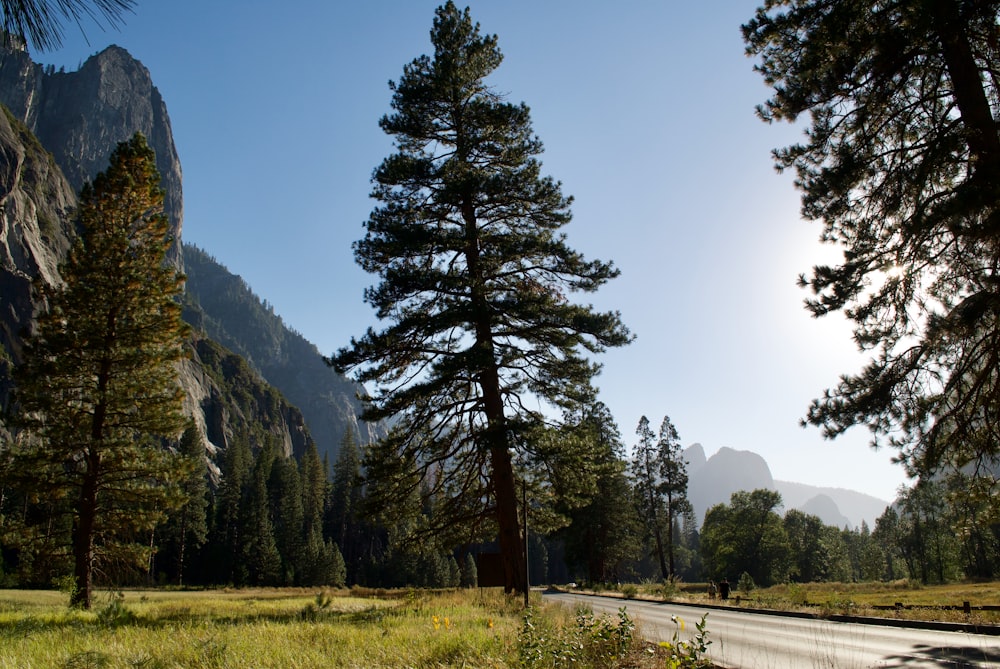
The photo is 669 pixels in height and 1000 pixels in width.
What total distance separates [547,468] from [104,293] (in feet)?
43.9

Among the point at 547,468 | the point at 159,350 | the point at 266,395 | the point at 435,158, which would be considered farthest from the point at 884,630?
the point at 266,395

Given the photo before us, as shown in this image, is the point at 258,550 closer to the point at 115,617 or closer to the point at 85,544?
the point at 85,544

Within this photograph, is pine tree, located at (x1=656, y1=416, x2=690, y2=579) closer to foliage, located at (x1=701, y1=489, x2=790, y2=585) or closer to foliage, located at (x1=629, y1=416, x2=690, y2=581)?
foliage, located at (x1=629, y1=416, x2=690, y2=581)

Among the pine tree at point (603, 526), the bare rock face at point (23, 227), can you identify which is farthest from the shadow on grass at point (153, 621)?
the bare rock face at point (23, 227)

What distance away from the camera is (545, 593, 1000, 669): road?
7.39 m

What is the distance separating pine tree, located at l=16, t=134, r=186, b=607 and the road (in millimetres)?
14316

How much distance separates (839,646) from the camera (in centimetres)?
907

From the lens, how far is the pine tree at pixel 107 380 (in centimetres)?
1508

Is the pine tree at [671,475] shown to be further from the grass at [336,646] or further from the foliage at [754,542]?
the grass at [336,646]

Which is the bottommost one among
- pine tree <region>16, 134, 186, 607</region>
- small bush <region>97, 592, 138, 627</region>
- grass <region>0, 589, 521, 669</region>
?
small bush <region>97, 592, 138, 627</region>

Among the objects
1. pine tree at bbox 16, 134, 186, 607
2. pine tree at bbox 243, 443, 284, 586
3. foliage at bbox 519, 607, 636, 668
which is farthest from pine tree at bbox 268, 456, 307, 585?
foliage at bbox 519, 607, 636, 668

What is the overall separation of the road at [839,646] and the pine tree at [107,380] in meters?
14.3

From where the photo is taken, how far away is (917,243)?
8.21 meters

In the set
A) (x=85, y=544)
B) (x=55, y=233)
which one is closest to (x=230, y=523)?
(x=55, y=233)
